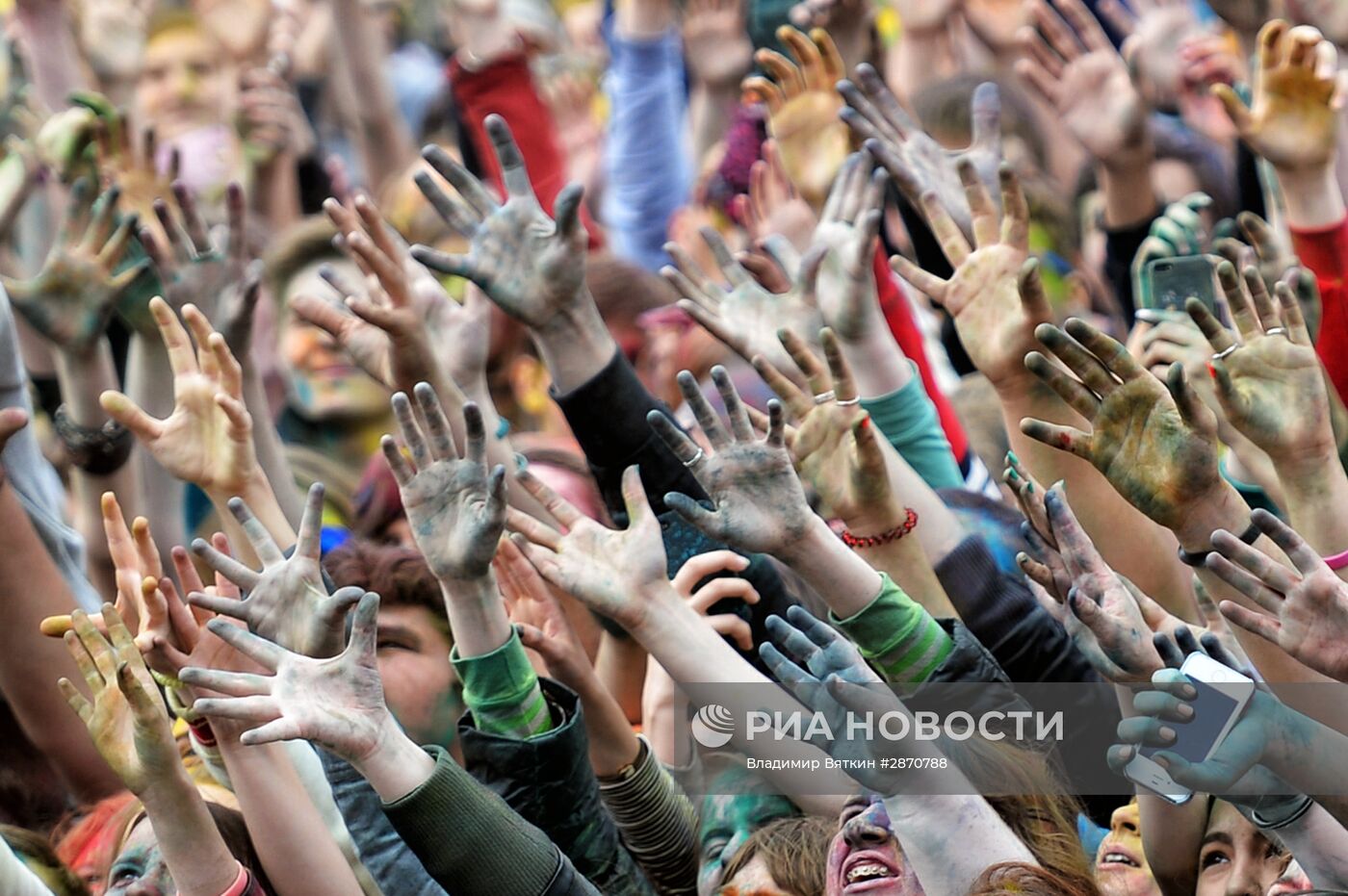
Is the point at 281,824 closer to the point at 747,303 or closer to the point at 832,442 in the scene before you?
the point at 832,442

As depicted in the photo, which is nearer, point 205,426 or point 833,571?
point 833,571

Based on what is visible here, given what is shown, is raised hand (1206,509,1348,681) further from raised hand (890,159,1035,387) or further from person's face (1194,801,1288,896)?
raised hand (890,159,1035,387)

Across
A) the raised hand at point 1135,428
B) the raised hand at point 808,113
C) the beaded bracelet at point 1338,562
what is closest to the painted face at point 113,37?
the raised hand at point 808,113

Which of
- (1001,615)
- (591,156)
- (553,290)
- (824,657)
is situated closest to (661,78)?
(591,156)

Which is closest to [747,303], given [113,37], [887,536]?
[887,536]

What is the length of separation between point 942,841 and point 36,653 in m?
1.82

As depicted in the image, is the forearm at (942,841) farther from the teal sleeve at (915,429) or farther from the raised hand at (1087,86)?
the raised hand at (1087,86)

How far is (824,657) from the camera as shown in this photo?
8.02ft

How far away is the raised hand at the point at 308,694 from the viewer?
2396mm

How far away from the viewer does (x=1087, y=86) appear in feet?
14.0

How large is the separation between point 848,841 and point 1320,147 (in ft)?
5.89

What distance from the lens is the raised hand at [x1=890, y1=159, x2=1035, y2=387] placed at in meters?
3.07

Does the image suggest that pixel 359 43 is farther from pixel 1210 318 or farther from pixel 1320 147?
pixel 1210 318

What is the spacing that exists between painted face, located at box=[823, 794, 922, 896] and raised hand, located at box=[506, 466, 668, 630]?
47cm
